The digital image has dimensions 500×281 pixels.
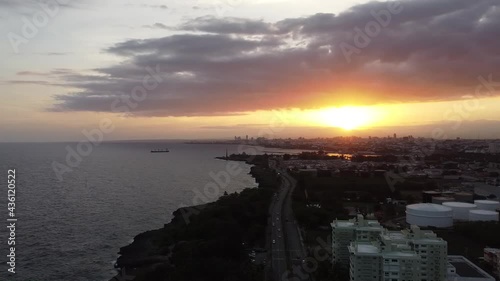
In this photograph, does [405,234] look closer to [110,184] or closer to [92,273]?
[92,273]

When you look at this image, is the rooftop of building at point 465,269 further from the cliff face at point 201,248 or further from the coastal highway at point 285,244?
the cliff face at point 201,248

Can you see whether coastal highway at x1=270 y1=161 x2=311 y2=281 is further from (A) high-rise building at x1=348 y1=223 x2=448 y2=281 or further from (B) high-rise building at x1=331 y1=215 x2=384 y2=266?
(A) high-rise building at x1=348 y1=223 x2=448 y2=281

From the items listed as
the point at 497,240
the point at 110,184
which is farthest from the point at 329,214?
the point at 110,184

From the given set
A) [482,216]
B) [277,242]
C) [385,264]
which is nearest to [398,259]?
[385,264]

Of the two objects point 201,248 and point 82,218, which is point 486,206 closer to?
point 201,248

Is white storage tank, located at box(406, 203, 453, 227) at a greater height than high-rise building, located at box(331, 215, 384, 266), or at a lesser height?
lesser

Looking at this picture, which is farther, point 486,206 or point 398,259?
point 486,206

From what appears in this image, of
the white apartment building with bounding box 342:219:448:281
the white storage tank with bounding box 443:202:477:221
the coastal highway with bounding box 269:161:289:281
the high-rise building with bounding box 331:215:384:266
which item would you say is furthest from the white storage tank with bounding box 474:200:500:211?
the high-rise building with bounding box 331:215:384:266
